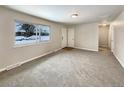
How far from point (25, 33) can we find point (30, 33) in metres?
0.37

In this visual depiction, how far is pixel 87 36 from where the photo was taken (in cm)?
870

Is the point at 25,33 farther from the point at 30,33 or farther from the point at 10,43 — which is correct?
the point at 10,43

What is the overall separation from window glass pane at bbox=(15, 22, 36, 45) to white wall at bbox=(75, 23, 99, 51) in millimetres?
4552

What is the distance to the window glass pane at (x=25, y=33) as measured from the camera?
4460 mm

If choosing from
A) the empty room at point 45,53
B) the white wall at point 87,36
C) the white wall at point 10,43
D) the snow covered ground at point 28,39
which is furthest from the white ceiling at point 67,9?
the white wall at point 87,36

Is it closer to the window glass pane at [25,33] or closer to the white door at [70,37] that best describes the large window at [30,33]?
the window glass pane at [25,33]

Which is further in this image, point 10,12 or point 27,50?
point 27,50

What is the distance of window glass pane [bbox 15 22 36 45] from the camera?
446 centimetres

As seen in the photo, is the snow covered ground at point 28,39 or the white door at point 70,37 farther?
the white door at point 70,37

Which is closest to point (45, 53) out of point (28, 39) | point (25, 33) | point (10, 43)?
point (28, 39)

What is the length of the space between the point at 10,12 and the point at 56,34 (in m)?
4.37
